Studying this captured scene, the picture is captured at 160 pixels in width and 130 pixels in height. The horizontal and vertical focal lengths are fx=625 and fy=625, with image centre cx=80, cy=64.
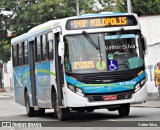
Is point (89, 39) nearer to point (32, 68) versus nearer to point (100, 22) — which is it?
point (100, 22)

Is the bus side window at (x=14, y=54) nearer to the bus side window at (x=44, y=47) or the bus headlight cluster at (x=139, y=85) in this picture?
the bus side window at (x=44, y=47)

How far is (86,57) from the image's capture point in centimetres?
1831

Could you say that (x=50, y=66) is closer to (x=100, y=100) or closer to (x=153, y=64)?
(x=100, y=100)

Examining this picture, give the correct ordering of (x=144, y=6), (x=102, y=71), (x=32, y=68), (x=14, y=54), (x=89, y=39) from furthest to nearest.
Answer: (x=144, y=6), (x=14, y=54), (x=32, y=68), (x=89, y=39), (x=102, y=71)

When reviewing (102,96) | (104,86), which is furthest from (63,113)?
(104,86)

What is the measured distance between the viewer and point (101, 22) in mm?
18812

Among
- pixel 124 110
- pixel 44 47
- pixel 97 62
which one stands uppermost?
pixel 44 47

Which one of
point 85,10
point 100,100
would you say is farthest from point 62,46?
point 85,10

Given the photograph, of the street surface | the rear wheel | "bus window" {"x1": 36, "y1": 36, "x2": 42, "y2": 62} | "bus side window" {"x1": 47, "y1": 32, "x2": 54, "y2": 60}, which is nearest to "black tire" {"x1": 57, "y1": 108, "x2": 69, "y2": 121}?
the street surface

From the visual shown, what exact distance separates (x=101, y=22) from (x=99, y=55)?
3.68ft

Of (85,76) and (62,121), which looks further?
(62,121)

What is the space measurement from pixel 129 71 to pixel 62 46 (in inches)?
83.1

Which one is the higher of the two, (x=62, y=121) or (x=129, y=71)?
(x=129, y=71)

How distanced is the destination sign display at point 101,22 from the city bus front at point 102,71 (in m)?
0.28
